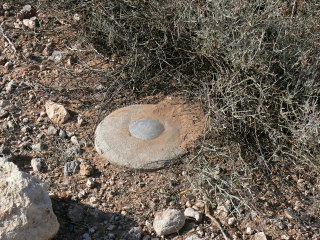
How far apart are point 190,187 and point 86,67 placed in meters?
1.33

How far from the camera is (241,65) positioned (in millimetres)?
3676

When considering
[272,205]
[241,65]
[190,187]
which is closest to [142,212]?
[190,187]

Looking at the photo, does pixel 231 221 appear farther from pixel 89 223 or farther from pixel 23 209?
pixel 23 209

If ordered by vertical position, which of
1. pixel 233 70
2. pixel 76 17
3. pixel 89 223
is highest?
pixel 233 70

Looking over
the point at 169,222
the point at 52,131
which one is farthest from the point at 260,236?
the point at 52,131

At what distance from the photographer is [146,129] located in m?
3.79

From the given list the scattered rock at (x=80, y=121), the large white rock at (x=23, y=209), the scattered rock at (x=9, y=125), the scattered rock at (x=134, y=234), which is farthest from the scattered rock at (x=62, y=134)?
the scattered rock at (x=134, y=234)

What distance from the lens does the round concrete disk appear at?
11.8 ft

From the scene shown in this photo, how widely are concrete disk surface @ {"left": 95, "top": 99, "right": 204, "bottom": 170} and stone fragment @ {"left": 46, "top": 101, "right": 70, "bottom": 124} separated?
263mm

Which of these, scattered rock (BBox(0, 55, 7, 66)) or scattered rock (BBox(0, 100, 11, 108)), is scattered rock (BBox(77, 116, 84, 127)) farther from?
scattered rock (BBox(0, 55, 7, 66))

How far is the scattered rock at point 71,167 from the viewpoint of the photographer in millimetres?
3576

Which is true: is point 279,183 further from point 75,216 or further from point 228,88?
point 75,216

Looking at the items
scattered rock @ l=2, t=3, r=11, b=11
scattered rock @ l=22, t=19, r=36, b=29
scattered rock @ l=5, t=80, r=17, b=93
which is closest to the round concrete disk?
scattered rock @ l=5, t=80, r=17, b=93

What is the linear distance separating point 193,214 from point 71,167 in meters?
0.82
